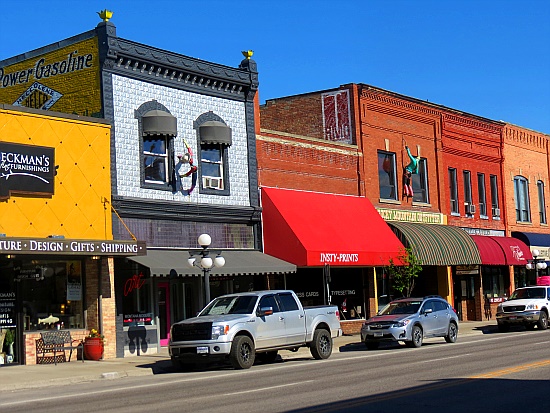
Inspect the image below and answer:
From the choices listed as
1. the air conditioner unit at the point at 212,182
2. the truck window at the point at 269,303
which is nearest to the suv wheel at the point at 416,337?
the truck window at the point at 269,303

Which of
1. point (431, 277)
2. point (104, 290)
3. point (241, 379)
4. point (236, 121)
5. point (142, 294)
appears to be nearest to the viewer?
point (241, 379)

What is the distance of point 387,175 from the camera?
3875 centimetres

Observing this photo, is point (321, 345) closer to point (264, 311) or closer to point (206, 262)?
point (264, 311)

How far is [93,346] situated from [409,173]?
19.3 meters

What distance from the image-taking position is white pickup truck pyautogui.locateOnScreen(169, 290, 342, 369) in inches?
831

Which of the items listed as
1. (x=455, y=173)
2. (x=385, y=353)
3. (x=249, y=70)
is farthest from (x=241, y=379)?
(x=455, y=173)

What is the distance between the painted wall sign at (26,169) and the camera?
22.7m

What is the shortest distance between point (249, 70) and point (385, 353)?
11378 mm

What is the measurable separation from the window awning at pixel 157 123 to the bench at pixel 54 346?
648cm

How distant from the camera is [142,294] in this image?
2697 centimetres

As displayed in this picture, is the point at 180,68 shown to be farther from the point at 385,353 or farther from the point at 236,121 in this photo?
the point at 385,353

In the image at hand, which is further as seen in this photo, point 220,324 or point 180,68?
point 180,68

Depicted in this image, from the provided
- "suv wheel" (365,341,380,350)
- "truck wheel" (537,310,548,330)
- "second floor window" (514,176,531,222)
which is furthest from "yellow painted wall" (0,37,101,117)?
"second floor window" (514,176,531,222)

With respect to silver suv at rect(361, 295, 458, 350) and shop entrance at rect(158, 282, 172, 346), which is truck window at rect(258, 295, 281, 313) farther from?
shop entrance at rect(158, 282, 172, 346)
